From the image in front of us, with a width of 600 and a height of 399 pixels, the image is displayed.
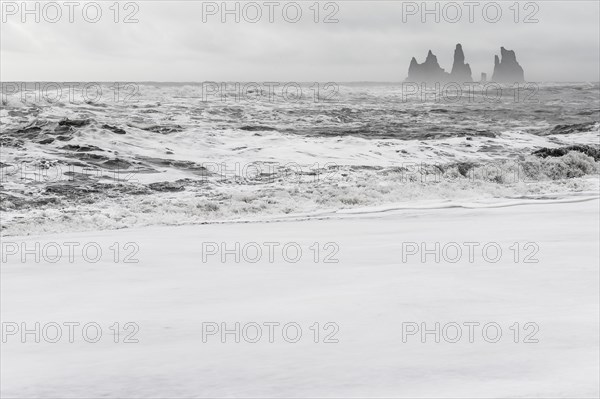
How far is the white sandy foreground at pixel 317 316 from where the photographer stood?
2613mm

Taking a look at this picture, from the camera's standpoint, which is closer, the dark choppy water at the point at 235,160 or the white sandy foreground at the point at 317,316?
the white sandy foreground at the point at 317,316

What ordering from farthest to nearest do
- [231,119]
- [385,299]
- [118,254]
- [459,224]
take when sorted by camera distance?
[231,119] → [459,224] → [118,254] → [385,299]

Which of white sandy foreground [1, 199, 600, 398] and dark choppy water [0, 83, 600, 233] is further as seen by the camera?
dark choppy water [0, 83, 600, 233]

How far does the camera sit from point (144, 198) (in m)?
8.76

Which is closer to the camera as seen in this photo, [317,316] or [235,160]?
[317,316]

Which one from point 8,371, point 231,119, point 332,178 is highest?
point 231,119

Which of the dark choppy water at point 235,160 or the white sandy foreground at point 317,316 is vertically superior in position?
the dark choppy water at point 235,160

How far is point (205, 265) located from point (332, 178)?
18.6ft

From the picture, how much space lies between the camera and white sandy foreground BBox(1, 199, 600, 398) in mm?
2613

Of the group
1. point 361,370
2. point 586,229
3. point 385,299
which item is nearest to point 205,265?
point 385,299

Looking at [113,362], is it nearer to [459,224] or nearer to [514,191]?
[459,224]

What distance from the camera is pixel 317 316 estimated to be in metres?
3.52

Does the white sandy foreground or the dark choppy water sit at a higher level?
the dark choppy water

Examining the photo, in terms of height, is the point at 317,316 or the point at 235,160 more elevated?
the point at 235,160
